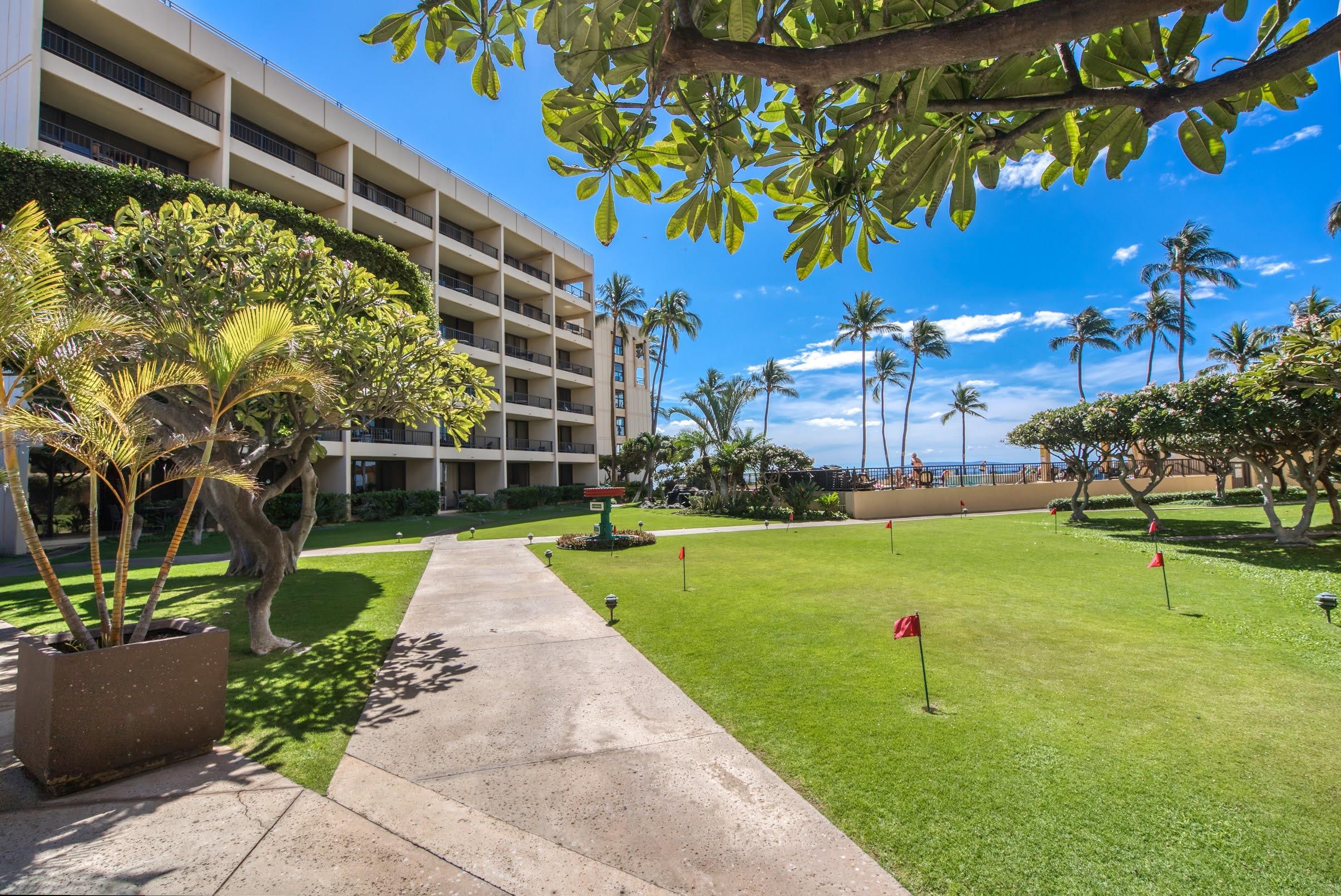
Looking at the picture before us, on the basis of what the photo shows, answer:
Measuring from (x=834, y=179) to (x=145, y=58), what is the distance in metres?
28.7

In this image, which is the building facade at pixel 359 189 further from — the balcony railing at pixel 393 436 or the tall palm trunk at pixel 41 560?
the tall palm trunk at pixel 41 560

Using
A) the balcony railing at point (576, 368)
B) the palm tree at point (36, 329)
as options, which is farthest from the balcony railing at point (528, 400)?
the palm tree at point (36, 329)

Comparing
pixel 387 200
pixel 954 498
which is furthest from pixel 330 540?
pixel 954 498

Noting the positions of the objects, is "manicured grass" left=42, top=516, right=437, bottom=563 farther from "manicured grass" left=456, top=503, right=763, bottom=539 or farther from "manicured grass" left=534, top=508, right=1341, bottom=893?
"manicured grass" left=534, top=508, right=1341, bottom=893

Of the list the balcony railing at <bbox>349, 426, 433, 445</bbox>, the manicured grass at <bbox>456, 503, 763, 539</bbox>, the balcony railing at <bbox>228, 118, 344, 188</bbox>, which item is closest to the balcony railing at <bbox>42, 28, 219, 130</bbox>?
the balcony railing at <bbox>228, 118, 344, 188</bbox>

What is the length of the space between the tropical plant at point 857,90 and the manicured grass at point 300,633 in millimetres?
4386

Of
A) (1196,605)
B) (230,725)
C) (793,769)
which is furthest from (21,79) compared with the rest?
(1196,605)

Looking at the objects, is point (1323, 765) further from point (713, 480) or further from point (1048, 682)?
point (713, 480)

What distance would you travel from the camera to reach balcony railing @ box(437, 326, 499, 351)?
102ft

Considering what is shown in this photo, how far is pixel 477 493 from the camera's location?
112 ft

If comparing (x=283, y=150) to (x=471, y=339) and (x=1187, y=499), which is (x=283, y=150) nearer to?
(x=471, y=339)

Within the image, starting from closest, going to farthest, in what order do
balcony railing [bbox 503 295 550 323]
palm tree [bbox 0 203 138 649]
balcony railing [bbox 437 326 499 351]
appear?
palm tree [bbox 0 203 138 649]
balcony railing [bbox 437 326 499 351]
balcony railing [bbox 503 295 550 323]

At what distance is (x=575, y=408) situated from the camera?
4144cm

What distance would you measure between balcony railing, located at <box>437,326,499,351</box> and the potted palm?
2747 centimetres
